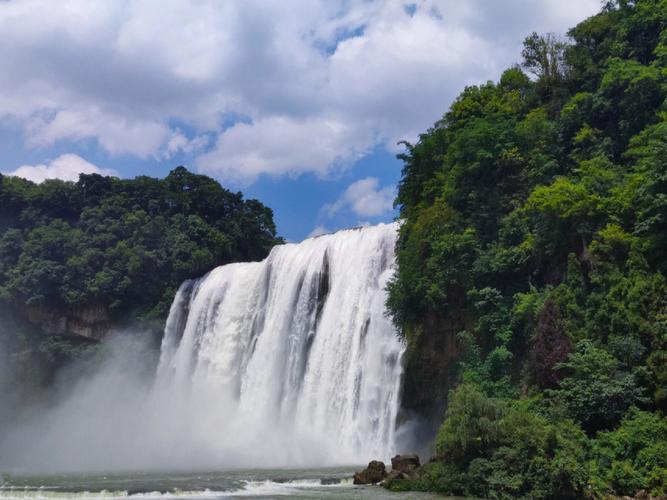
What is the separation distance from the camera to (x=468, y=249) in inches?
1013

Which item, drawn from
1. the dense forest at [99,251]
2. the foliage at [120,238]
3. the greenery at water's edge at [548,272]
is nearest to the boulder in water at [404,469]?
the greenery at water's edge at [548,272]

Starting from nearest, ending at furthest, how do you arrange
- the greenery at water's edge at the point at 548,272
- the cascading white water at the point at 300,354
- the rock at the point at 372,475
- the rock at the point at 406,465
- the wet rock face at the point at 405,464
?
the greenery at water's edge at the point at 548,272 → the rock at the point at 406,465 → the wet rock face at the point at 405,464 → the rock at the point at 372,475 → the cascading white water at the point at 300,354

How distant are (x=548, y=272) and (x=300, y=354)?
13.9 metres

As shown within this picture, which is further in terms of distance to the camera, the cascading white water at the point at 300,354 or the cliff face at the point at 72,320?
the cliff face at the point at 72,320

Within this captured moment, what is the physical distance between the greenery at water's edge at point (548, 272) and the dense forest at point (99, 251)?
24.1m

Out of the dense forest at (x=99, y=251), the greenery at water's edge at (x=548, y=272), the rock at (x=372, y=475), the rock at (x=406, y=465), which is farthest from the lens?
the dense forest at (x=99, y=251)

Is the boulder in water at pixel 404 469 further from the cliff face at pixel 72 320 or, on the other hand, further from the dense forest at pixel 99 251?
the cliff face at pixel 72 320

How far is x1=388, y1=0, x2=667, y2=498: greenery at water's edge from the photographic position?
57.1 feet

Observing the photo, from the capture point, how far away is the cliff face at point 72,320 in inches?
2008

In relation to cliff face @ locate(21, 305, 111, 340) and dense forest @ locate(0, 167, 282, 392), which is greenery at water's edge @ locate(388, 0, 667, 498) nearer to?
dense forest @ locate(0, 167, 282, 392)

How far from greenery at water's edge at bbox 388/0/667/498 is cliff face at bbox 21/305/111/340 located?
27388mm

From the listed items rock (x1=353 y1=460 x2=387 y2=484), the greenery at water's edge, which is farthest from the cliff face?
rock (x1=353 y1=460 x2=387 y2=484)

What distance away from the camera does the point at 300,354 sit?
1348 inches

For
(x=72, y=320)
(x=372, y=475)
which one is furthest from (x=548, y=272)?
(x=72, y=320)
